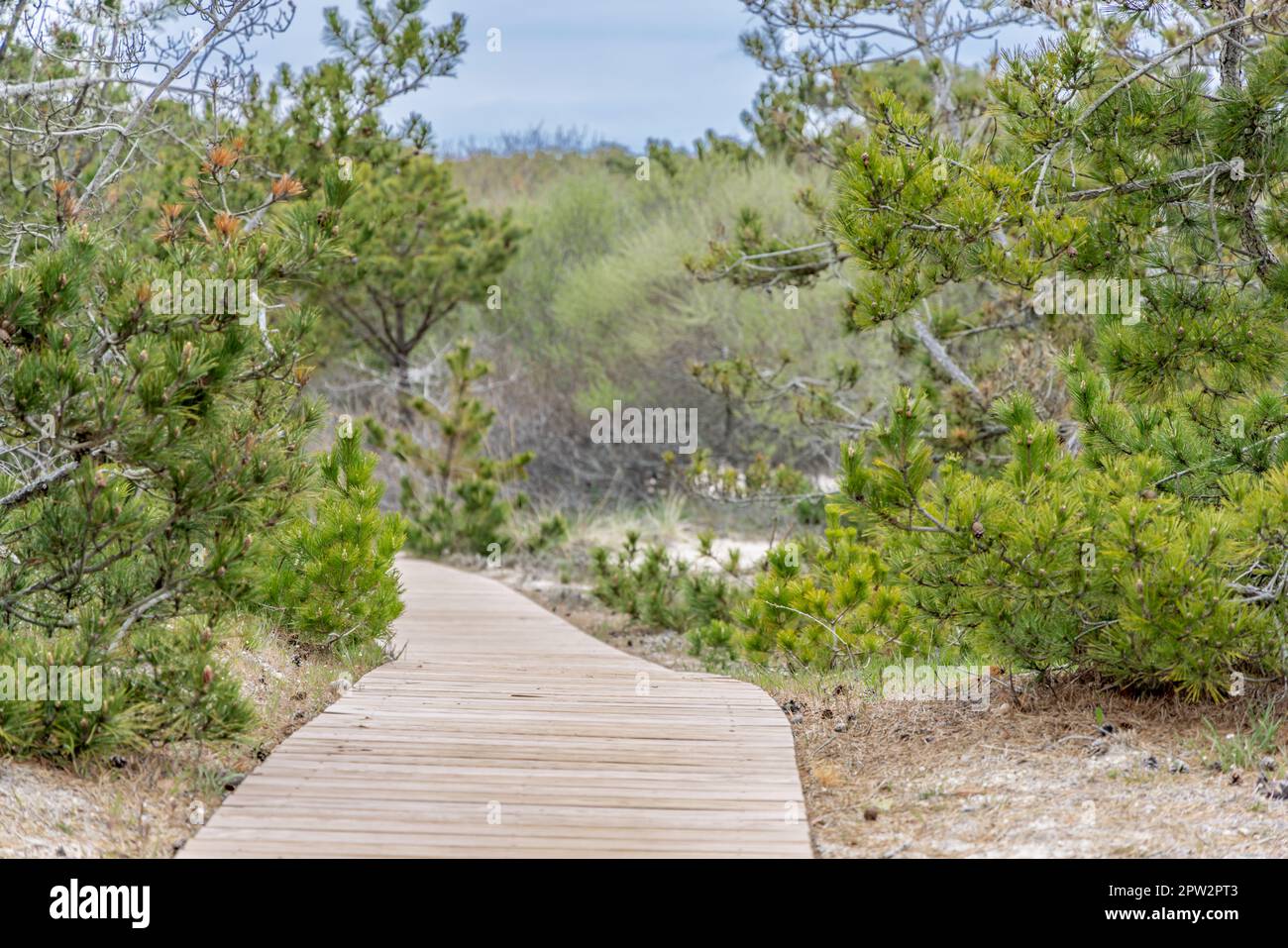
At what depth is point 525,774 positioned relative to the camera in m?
4.79

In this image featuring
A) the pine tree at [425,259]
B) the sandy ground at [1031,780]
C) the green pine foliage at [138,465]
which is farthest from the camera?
the pine tree at [425,259]

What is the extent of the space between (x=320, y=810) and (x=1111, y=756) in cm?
293

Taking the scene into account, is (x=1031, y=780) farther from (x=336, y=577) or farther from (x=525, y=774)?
(x=336, y=577)

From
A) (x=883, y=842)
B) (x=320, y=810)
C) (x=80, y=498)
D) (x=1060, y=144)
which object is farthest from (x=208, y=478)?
(x=1060, y=144)

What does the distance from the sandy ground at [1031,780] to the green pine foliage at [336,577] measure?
2406 mm

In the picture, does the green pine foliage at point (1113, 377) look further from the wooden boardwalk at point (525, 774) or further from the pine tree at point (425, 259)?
the pine tree at point (425, 259)

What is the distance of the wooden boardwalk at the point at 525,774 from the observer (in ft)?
13.4

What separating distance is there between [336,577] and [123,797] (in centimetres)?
255

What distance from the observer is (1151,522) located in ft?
15.4

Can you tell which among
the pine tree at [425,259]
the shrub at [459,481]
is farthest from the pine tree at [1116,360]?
the pine tree at [425,259]

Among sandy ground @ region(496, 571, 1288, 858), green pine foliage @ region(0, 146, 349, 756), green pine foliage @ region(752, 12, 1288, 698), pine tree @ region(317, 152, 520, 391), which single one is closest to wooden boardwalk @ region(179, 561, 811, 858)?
sandy ground @ region(496, 571, 1288, 858)

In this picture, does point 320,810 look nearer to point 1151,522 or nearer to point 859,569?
point 1151,522

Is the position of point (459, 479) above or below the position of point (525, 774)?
below

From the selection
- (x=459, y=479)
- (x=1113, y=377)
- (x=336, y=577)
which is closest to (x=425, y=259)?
(x=459, y=479)
